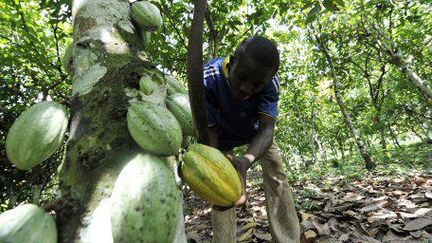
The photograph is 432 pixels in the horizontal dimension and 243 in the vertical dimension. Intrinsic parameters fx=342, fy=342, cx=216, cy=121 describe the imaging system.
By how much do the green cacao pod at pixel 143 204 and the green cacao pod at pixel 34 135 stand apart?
0.93 ft

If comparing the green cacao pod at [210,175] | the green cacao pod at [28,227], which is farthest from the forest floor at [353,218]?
the green cacao pod at [28,227]

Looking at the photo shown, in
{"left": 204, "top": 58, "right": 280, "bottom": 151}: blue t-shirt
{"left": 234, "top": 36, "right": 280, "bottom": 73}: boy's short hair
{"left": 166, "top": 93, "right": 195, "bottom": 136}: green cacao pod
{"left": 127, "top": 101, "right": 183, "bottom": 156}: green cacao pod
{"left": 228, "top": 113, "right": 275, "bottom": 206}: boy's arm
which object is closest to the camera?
{"left": 127, "top": 101, "right": 183, "bottom": 156}: green cacao pod

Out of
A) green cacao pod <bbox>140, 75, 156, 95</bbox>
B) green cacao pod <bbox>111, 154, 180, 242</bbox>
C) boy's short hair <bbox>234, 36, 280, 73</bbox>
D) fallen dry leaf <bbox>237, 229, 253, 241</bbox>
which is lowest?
fallen dry leaf <bbox>237, 229, 253, 241</bbox>

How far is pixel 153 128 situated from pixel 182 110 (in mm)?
235

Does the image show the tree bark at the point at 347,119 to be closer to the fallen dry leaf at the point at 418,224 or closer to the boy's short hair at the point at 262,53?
the fallen dry leaf at the point at 418,224

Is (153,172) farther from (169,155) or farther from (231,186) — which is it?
(231,186)

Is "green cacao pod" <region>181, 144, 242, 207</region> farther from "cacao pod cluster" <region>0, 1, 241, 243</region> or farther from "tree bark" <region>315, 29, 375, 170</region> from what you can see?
"tree bark" <region>315, 29, 375, 170</region>

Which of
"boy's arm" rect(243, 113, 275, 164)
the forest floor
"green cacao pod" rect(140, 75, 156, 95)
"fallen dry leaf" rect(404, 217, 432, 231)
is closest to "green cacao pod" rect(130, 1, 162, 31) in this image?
"green cacao pod" rect(140, 75, 156, 95)

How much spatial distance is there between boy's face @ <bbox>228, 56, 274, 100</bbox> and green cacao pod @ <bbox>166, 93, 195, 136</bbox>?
0.88m

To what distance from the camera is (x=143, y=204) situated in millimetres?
667

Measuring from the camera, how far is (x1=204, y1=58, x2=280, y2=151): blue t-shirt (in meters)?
2.39

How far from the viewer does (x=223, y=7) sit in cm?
390

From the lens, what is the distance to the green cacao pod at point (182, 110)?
3.24ft

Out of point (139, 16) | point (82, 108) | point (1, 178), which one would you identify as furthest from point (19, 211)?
point (1, 178)
